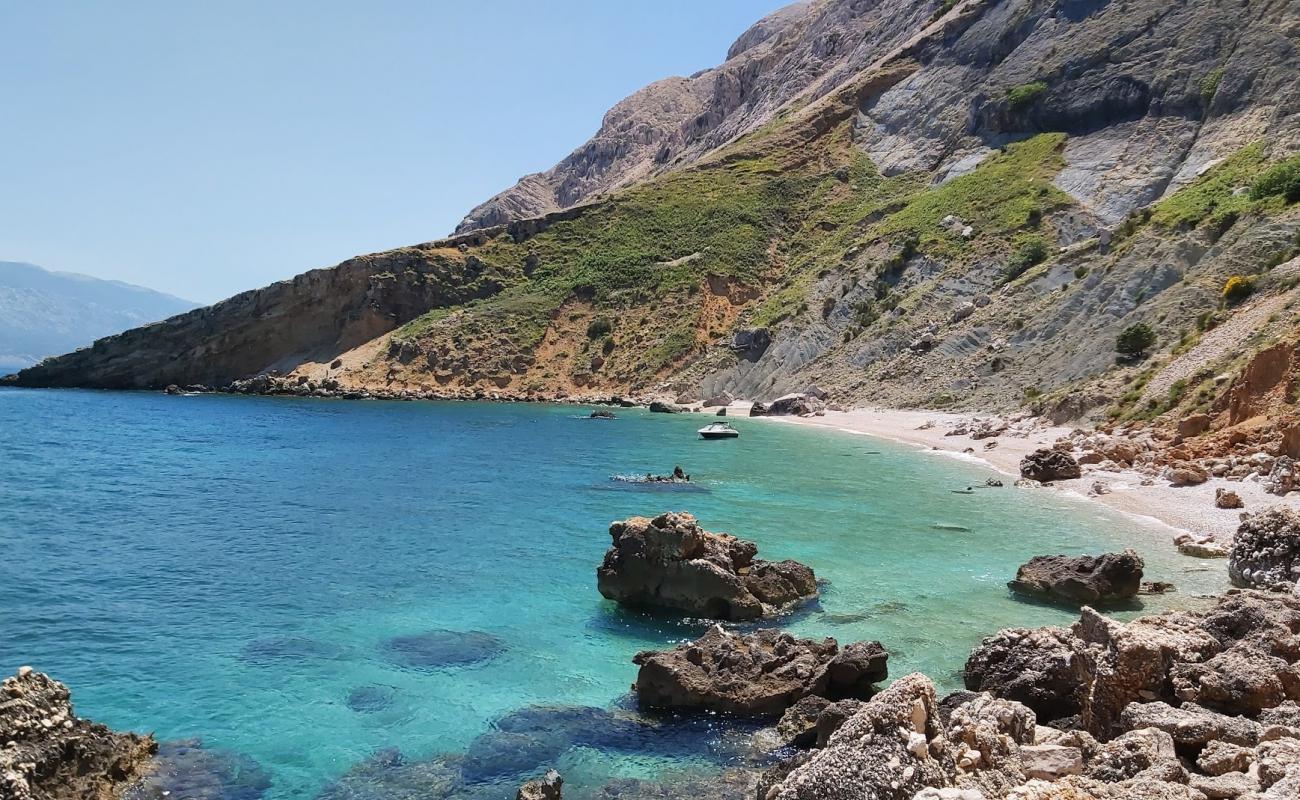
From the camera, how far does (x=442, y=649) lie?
16.4m

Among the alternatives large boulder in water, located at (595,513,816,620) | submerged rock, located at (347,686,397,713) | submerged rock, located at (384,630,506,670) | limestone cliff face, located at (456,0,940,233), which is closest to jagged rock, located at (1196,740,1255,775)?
large boulder in water, located at (595,513,816,620)

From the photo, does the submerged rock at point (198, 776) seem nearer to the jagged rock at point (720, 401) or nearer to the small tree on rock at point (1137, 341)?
the small tree on rock at point (1137, 341)

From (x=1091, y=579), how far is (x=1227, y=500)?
9423 mm

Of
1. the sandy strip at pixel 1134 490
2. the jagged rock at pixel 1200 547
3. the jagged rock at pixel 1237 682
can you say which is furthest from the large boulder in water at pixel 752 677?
the sandy strip at pixel 1134 490

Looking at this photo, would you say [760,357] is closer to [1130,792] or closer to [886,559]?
[886,559]

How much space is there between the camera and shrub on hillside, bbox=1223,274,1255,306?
4109 cm

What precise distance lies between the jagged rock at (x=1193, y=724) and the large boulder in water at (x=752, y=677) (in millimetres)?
4285

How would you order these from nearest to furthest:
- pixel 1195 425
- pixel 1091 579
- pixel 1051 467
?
pixel 1091 579 → pixel 1195 425 → pixel 1051 467

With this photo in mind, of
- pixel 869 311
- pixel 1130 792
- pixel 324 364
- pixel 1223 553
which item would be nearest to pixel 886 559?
pixel 1223 553

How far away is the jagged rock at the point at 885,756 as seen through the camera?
7.55 m

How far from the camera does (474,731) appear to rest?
12.8 m

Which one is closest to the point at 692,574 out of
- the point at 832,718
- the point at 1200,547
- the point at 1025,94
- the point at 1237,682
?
the point at 832,718

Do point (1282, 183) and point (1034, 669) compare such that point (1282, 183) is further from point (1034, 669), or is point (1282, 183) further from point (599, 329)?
point (599, 329)

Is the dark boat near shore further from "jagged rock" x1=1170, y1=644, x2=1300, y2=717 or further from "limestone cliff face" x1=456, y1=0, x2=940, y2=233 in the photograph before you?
"limestone cliff face" x1=456, y1=0, x2=940, y2=233
